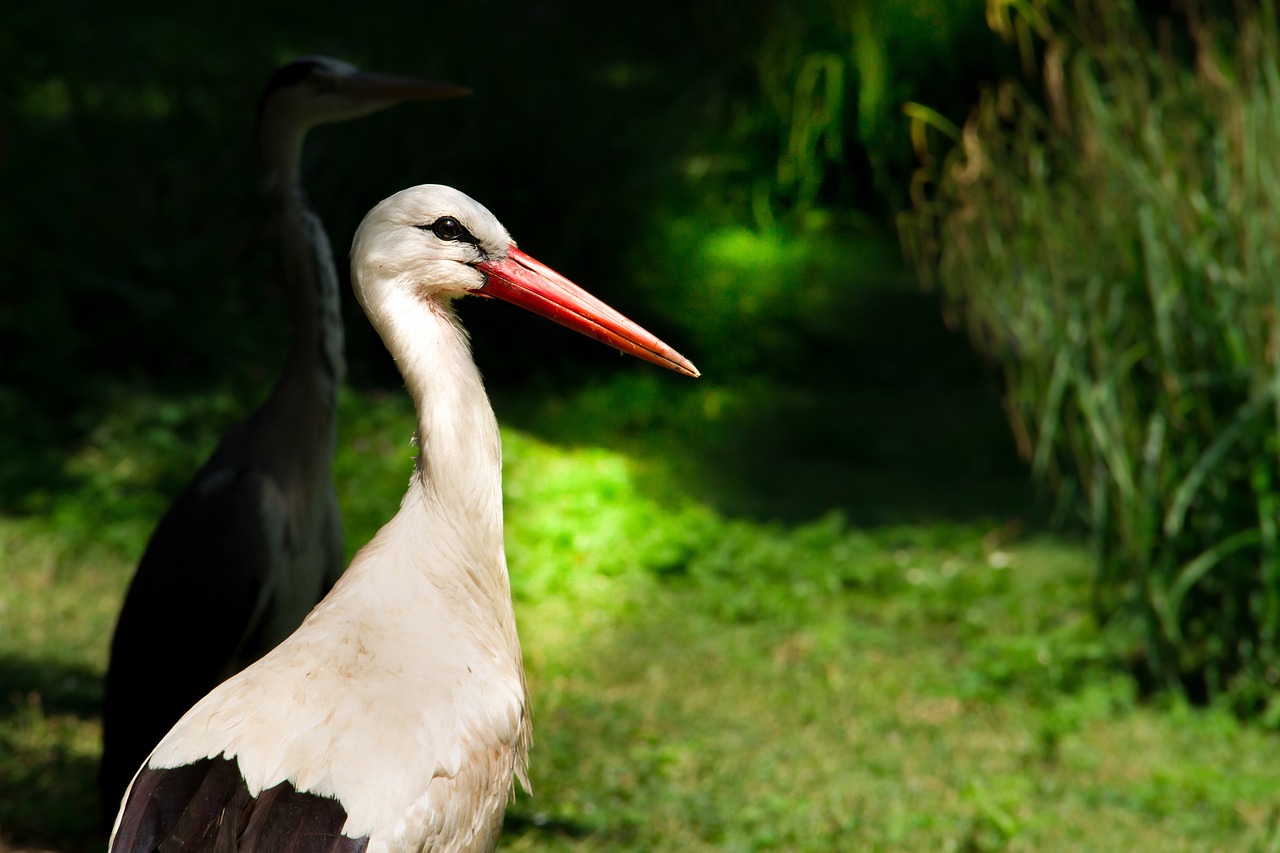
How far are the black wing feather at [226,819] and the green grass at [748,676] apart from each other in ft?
5.12

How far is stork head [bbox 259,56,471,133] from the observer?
11.9 feet

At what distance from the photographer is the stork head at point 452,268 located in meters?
2.46

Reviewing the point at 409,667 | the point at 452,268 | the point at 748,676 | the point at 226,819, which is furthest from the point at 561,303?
the point at 748,676

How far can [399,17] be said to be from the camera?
9930 millimetres

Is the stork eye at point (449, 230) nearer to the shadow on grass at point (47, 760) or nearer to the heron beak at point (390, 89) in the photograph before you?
the heron beak at point (390, 89)

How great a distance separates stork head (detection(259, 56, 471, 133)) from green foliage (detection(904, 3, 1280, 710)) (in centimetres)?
193

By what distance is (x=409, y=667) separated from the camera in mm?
2311

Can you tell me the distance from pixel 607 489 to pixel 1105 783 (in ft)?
8.89

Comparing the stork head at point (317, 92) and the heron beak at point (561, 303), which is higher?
the stork head at point (317, 92)

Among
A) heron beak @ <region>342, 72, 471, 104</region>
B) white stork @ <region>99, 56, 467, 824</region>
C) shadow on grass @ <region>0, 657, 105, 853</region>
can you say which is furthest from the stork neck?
shadow on grass @ <region>0, 657, 105, 853</region>

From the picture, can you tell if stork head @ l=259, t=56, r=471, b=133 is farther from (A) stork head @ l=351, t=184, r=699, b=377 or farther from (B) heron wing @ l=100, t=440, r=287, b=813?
(A) stork head @ l=351, t=184, r=699, b=377

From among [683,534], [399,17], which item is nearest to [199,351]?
[683,534]

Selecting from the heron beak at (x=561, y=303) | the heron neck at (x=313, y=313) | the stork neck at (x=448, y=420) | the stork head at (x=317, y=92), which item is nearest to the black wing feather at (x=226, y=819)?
the stork neck at (x=448, y=420)

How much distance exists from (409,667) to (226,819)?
36 cm
